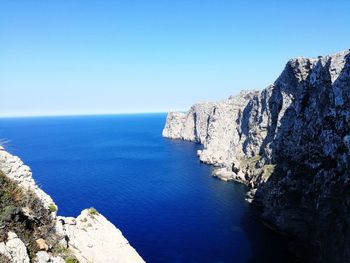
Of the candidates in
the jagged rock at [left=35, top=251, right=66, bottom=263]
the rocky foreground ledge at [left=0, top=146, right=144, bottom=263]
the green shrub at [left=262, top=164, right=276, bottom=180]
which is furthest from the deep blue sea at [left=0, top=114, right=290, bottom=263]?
the jagged rock at [left=35, top=251, right=66, bottom=263]

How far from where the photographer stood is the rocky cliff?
6681 centimetres

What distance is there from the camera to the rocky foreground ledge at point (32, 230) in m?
21.0

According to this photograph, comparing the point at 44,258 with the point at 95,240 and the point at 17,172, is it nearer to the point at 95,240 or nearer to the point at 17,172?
the point at 17,172

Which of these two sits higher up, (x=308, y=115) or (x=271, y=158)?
(x=308, y=115)

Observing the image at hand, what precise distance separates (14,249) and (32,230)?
3670 millimetres

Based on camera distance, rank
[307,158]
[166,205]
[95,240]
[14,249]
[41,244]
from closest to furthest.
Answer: [14,249] < [41,244] < [95,240] < [307,158] < [166,205]

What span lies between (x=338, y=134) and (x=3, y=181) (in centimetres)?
6741

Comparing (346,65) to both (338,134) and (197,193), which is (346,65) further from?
(197,193)

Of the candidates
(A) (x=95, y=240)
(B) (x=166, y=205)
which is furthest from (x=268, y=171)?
(A) (x=95, y=240)

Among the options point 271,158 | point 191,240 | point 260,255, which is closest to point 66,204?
point 191,240

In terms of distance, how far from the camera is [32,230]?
23.9 m

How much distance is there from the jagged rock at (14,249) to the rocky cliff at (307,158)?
55.6 metres

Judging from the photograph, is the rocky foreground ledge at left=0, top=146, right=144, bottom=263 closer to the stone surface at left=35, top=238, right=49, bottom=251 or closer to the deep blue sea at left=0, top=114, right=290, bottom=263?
the stone surface at left=35, top=238, right=49, bottom=251

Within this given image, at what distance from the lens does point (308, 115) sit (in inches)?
3553
